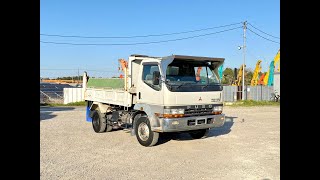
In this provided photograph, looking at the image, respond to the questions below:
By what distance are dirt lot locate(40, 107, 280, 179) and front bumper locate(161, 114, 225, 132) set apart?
2.01 feet

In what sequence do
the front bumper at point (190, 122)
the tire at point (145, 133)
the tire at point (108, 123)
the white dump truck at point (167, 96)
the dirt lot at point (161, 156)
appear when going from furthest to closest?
1. the tire at point (108, 123)
2. the tire at point (145, 133)
3. the white dump truck at point (167, 96)
4. the front bumper at point (190, 122)
5. the dirt lot at point (161, 156)

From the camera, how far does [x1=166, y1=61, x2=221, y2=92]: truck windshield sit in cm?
863

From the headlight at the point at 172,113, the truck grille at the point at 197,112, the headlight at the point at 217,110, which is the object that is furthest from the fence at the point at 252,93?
the headlight at the point at 172,113

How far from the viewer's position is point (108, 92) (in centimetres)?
1095

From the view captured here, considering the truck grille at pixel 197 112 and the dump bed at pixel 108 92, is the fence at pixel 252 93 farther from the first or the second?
the truck grille at pixel 197 112

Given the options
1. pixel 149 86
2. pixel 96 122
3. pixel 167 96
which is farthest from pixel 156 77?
pixel 96 122

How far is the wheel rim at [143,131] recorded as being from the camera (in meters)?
8.95

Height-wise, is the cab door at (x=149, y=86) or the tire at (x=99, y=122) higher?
the cab door at (x=149, y=86)

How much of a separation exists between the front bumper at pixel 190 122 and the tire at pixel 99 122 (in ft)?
12.1

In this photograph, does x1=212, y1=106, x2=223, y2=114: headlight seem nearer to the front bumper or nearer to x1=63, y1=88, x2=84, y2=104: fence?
the front bumper

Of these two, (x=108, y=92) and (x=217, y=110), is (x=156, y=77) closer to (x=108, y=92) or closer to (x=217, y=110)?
(x=217, y=110)

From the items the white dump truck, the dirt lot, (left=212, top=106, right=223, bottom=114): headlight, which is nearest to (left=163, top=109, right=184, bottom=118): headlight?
the white dump truck
